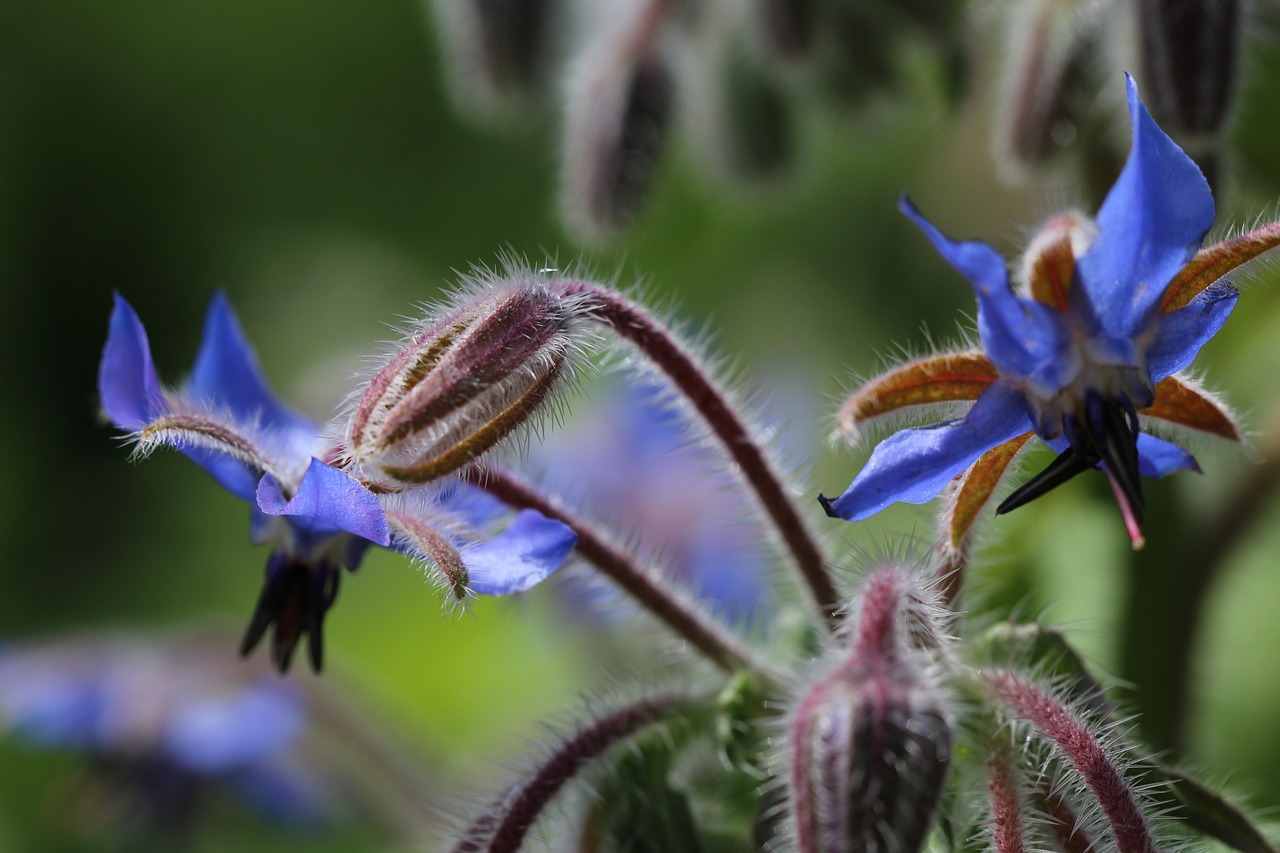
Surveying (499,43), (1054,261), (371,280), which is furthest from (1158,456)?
(371,280)

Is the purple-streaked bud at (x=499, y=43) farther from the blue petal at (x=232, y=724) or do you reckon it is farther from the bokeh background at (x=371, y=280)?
the blue petal at (x=232, y=724)

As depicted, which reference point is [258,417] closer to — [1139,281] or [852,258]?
[1139,281]

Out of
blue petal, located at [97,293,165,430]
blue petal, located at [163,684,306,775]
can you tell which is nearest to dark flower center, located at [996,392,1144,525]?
blue petal, located at [97,293,165,430]

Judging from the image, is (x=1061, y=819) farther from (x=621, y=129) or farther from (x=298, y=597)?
(x=621, y=129)

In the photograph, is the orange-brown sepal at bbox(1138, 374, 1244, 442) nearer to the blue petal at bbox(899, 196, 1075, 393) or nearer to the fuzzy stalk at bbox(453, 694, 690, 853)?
the blue petal at bbox(899, 196, 1075, 393)

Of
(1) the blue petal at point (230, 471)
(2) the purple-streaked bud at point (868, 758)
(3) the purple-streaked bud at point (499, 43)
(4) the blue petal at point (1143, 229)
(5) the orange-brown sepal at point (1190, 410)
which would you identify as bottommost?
(2) the purple-streaked bud at point (868, 758)

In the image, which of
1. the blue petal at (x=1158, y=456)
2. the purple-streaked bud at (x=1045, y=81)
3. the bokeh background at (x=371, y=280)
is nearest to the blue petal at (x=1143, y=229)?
the blue petal at (x=1158, y=456)
